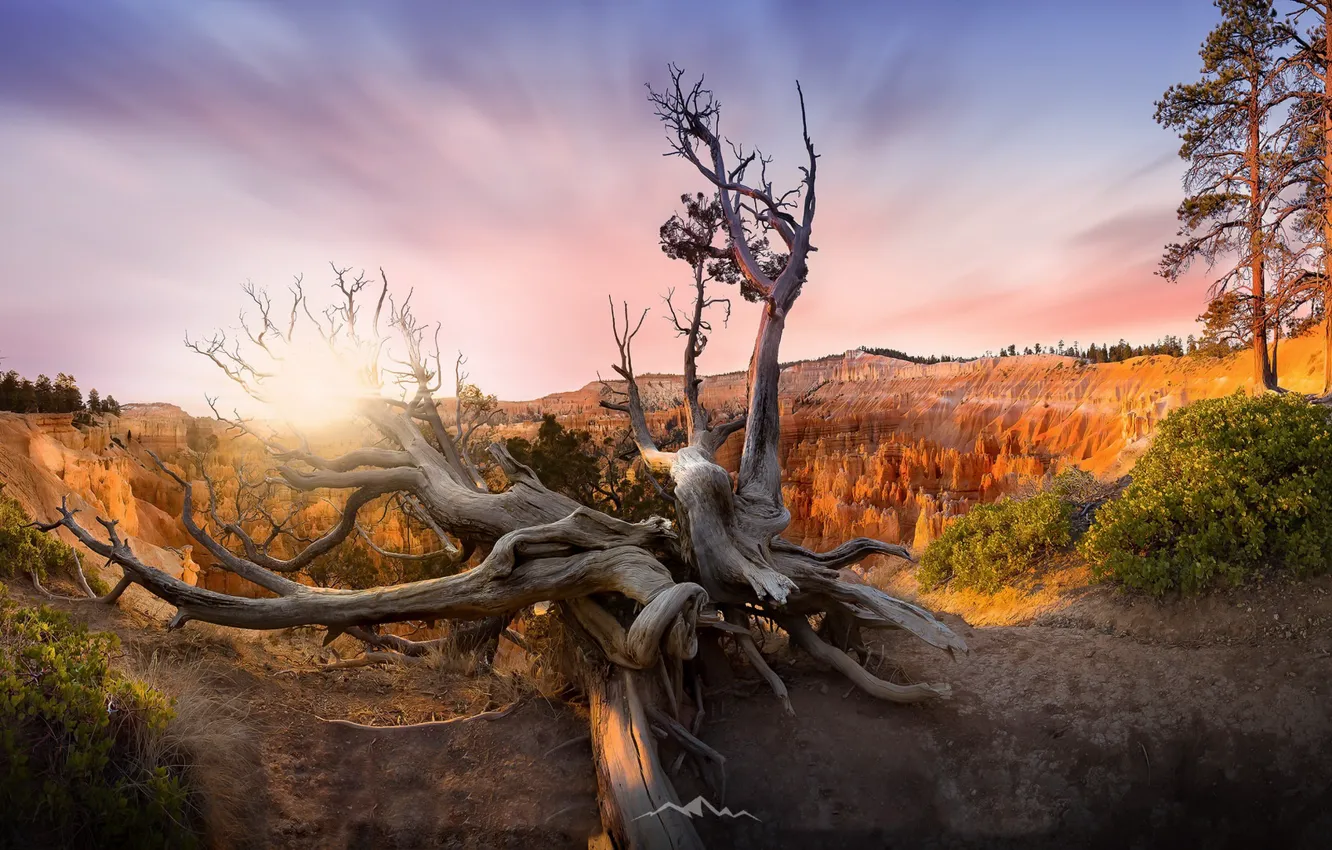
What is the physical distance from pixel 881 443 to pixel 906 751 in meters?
43.1

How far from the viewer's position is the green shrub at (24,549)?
261 inches

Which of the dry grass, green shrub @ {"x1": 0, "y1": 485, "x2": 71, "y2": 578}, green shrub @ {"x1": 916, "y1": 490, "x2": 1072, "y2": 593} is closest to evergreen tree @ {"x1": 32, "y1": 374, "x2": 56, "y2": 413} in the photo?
green shrub @ {"x1": 0, "y1": 485, "x2": 71, "y2": 578}

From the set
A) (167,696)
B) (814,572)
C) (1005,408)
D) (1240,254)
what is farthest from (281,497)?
(1005,408)

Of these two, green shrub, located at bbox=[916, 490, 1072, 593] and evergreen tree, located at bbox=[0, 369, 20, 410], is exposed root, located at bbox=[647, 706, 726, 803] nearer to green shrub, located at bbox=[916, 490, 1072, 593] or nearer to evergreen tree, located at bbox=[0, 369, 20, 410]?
green shrub, located at bbox=[916, 490, 1072, 593]

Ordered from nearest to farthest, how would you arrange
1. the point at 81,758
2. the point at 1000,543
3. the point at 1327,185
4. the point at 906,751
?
the point at 81,758
the point at 906,751
the point at 1000,543
the point at 1327,185

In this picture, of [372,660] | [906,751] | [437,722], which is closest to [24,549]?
[372,660]

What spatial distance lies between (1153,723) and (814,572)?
277cm

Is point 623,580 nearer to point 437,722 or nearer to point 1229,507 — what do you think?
point 437,722

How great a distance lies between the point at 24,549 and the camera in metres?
6.73

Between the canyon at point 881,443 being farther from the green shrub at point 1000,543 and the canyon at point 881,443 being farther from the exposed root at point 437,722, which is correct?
the green shrub at point 1000,543

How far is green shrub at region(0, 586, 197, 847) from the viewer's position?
3393 mm

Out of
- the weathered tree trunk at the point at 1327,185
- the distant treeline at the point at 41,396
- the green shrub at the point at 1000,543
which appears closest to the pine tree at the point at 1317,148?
the weathered tree trunk at the point at 1327,185

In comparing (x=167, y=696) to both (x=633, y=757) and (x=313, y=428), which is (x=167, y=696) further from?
(x=313, y=428)

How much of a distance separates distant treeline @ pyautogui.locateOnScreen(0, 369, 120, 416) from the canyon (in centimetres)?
162
